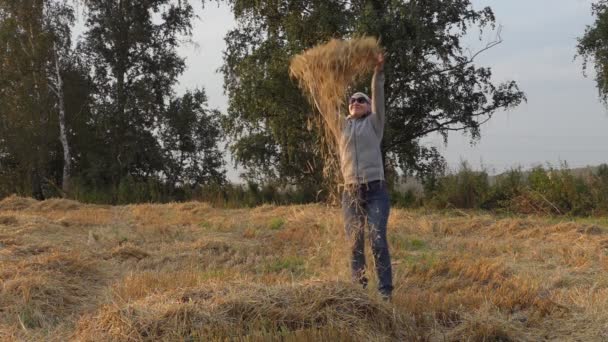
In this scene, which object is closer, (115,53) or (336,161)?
(336,161)

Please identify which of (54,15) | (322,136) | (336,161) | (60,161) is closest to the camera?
(336,161)

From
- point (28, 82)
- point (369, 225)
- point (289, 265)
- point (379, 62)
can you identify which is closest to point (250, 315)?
point (369, 225)

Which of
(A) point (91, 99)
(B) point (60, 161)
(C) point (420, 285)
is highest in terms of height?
(A) point (91, 99)

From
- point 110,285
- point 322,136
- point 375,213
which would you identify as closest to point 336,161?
point 322,136

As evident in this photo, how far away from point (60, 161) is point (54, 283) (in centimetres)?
1947

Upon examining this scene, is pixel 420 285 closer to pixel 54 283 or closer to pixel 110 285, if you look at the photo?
pixel 110 285

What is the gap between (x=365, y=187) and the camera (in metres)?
4.67

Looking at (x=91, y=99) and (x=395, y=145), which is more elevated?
(x=91, y=99)

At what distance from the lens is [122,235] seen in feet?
30.4

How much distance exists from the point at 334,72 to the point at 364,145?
3.29 feet

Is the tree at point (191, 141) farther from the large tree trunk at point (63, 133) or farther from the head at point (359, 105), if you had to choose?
the head at point (359, 105)

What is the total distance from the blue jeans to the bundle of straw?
2.11 feet

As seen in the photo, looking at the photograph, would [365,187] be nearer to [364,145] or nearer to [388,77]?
[364,145]

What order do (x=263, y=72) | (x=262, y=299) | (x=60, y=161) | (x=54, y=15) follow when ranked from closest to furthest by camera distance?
(x=262, y=299) → (x=263, y=72) → (x=54, y=15) → (x=60, y=161)
